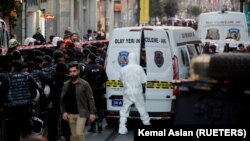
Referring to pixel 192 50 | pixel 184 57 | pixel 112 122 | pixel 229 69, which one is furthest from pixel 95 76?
pixel 229 69

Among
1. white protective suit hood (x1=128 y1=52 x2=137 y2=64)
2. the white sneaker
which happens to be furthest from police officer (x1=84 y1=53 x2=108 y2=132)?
the white sneaker

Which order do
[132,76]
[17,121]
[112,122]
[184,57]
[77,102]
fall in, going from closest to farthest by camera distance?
1. [77,102]
2. [17,121]
3. [132,76]
4. [184,57]
5. [112,122]

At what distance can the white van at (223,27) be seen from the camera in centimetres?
3109

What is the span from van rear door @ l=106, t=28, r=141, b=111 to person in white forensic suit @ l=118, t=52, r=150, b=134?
2.51 ft

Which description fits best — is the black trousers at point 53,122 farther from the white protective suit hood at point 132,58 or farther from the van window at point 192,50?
the van window at point 192,50

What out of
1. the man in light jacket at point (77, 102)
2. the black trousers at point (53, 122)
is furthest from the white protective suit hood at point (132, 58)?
the man in light jacket at point (77, 102)

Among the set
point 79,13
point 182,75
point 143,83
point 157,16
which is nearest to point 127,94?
point 143,83

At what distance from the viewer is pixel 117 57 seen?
15.9 metres

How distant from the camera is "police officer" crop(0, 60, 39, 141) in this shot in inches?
463

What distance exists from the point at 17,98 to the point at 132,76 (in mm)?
3435

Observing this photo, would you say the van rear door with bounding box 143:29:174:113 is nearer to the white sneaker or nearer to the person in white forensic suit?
the person in white forensic suit

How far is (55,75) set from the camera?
536 inches

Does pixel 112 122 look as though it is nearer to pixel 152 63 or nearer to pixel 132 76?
pixel 152 63

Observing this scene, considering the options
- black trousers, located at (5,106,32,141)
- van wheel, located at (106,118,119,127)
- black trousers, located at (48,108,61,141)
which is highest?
black trousers, located at (5,106,32,141)
